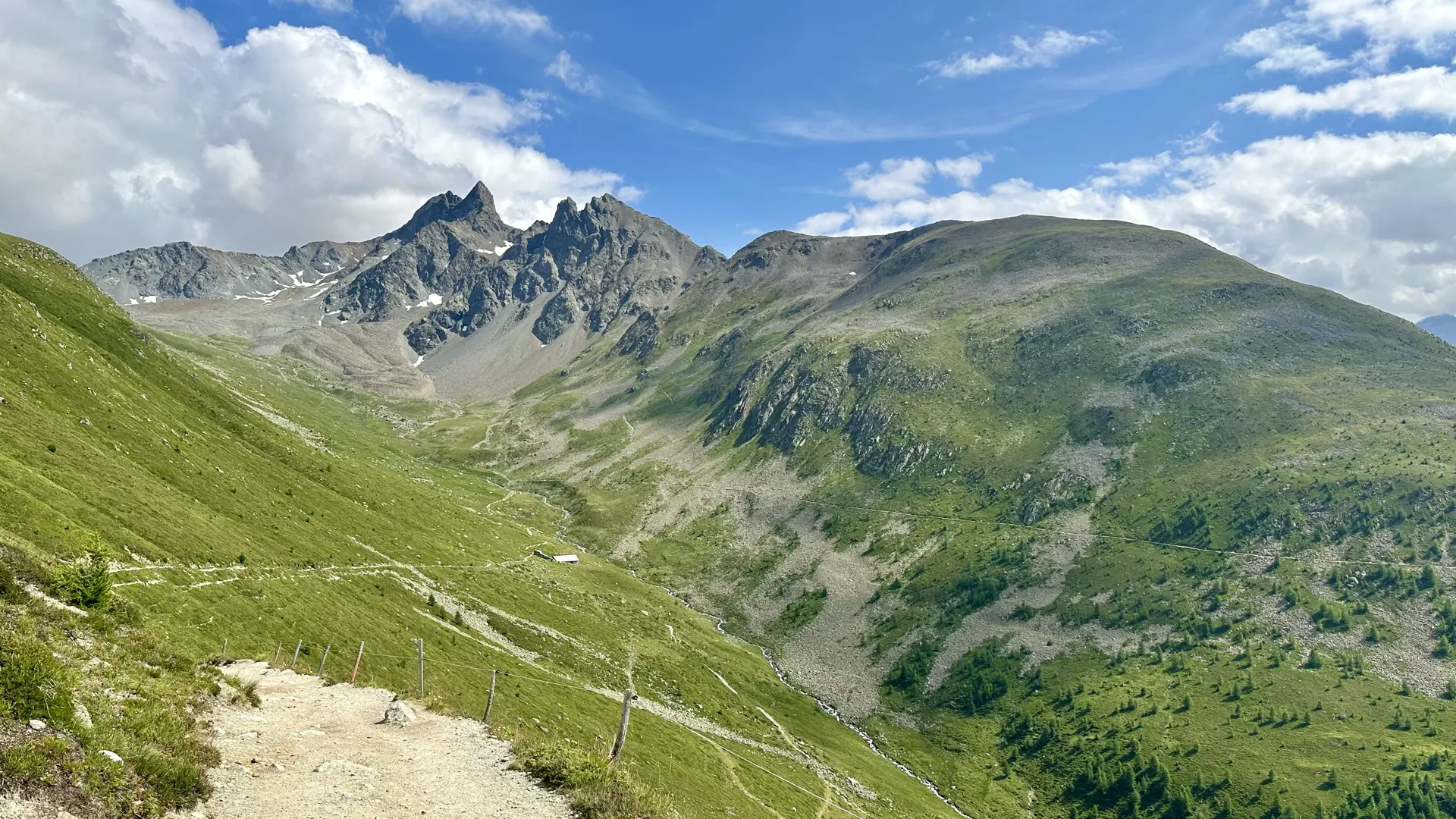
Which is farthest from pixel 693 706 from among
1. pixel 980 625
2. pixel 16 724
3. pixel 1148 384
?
pixel 1148 384

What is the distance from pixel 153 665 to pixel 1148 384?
22886 centimetres

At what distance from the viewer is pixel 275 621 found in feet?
179

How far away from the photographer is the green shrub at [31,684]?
16.8 meters

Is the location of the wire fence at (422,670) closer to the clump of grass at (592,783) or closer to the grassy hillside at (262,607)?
the grassy hillside at (262,607)

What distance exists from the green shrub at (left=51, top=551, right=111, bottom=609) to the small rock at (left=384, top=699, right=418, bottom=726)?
44.0ft

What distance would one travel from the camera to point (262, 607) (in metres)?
55.7

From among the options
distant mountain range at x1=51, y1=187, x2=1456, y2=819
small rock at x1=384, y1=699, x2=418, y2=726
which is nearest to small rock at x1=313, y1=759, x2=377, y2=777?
small rock at x1=384, y1=699, x2=418, y2=726

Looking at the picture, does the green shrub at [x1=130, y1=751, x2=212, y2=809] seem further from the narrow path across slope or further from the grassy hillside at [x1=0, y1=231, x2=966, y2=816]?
the narrow path across slope

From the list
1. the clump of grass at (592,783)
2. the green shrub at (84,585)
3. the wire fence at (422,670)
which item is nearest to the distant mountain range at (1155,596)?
the wire fence at (422,670)

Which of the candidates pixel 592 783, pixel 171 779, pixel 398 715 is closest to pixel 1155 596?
pixel 592 783

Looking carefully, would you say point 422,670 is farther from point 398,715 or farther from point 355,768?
point 355,768

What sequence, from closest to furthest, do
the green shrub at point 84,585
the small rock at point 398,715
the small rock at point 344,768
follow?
the small rock at point 344,768, the green shrub at point 84,585, the small rock at point 398,715

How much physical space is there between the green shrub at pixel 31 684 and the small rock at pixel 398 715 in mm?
15032

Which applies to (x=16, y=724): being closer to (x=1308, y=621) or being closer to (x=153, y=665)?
(x=153, y=665)
